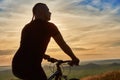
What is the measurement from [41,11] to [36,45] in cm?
81

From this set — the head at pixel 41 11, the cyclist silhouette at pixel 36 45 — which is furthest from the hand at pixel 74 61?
the head at pixel 41 11

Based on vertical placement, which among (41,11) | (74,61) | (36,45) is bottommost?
(74,61)

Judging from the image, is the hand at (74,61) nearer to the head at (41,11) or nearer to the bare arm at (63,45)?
the bare arm at (63,45)

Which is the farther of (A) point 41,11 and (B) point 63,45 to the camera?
(A) point 41,11

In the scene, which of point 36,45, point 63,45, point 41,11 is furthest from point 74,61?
point 41,11

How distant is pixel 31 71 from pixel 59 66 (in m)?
0.86

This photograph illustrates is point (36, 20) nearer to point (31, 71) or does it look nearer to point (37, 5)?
point (37, 5)

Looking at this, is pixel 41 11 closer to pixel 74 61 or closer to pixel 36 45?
pixel 36 45

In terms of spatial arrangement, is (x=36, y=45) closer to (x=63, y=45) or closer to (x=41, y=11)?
(x=63, y=45)

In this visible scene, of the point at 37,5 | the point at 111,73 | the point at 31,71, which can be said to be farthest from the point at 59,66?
the point at 111,73

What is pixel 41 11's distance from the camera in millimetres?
10750

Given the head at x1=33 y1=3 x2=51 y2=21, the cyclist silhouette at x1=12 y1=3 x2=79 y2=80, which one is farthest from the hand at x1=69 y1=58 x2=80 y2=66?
the head at x1=33 y1=3 x2=51 y2=21

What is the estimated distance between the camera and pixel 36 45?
10656 millimetres

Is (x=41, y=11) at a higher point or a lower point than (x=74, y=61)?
higher
